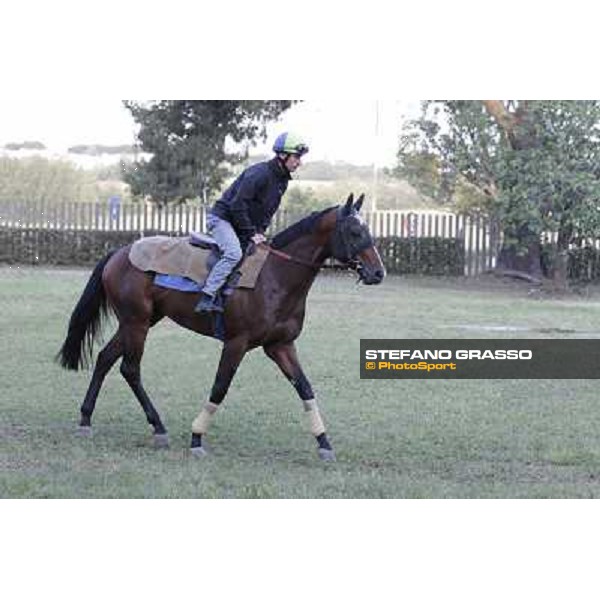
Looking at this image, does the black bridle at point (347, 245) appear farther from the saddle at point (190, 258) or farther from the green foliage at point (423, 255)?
the green foliage at point (423, 255)

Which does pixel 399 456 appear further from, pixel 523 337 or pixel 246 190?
pixel 246 190

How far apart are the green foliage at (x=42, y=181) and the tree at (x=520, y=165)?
2254 millimetres

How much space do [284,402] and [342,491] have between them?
218cm

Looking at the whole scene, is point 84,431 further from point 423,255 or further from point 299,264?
point 423,255

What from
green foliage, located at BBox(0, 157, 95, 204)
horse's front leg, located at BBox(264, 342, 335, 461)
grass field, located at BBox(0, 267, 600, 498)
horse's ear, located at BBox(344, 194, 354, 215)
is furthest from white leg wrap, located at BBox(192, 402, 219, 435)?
green foliage, located at BBox(0, 157, 95, 204)

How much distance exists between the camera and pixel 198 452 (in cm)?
693

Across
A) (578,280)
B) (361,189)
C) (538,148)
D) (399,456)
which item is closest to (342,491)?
(399,456)

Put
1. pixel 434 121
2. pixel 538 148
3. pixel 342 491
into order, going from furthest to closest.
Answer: pixel 538 148
pixel 434 121
pixel 342 491

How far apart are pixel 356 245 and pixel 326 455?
3.91 ft

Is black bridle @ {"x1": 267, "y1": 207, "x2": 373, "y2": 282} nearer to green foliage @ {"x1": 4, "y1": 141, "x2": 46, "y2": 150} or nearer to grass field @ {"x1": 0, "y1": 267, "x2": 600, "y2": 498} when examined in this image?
grass field @ {"x1": 0, "y1": 267, "x2": 600, "y2": 498}

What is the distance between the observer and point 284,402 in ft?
27.2

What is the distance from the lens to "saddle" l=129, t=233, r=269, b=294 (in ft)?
23.0

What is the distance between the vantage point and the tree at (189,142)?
7574 mm

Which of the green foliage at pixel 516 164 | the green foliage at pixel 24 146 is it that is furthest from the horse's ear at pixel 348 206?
the green foliage at pixel 24 146
